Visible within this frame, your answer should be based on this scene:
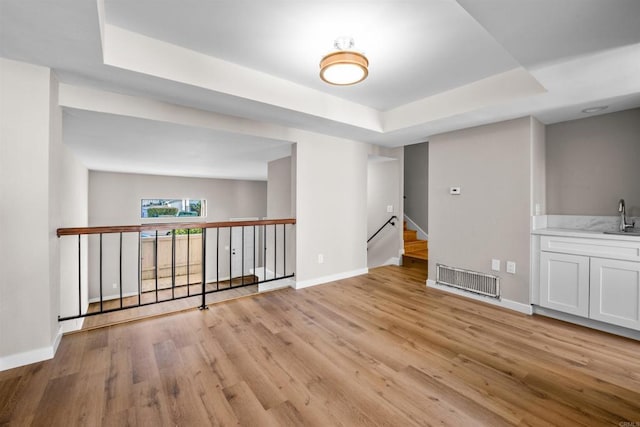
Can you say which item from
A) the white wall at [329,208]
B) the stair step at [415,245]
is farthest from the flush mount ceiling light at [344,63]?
the stair step at [415,245]

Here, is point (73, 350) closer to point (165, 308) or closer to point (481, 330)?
point (481, 330)

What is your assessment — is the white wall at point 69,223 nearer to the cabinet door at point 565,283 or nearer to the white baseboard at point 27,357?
the white baseboard at point 27,357

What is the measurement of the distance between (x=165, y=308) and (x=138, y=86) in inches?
217

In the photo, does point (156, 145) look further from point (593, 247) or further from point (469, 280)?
point (593, 247)

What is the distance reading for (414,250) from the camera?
570cm

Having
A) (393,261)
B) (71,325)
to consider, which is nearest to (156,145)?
(71,325)

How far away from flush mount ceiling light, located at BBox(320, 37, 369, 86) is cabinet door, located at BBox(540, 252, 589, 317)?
2.80 metres

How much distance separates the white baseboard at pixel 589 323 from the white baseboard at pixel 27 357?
461cm

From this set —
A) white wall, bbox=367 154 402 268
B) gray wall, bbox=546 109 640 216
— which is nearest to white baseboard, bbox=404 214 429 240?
white wall, bbox=367 154 402 268

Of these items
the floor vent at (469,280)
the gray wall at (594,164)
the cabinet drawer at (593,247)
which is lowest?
the floor vent at (469,280)

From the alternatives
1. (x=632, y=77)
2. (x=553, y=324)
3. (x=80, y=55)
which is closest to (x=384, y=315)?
(x=553, y=324)

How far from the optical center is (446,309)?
3.15 metres

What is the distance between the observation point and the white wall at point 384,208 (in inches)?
213

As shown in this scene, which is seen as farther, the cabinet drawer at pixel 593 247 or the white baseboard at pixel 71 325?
the white baseboard at pixel 71 325
